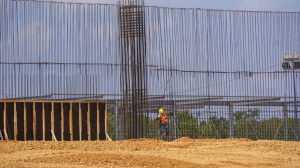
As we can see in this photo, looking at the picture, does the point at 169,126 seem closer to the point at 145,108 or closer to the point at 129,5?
the point at 145,108

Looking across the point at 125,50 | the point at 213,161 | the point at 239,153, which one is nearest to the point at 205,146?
the point at 239,153

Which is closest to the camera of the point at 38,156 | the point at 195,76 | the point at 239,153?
the point at 38,156

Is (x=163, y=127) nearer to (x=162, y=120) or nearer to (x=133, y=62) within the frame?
(x=162, y=120)

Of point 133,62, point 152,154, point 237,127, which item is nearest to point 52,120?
point 133,62

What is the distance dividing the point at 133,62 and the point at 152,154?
650 cm

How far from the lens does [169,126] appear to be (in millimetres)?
24516

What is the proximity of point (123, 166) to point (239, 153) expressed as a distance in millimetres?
4453

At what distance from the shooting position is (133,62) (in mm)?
22672

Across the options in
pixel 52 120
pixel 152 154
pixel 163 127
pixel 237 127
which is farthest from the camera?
pixel 237 127

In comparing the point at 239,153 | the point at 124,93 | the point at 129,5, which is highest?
the point at 129,5

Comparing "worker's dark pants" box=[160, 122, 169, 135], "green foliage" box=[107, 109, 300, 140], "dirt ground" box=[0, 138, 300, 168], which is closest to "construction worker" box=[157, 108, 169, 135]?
"worker's dark pants" box=[160, 122, 169, 135]

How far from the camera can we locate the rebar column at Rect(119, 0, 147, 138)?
22.6 metres

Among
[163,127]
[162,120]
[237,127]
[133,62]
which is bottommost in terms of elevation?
[237,127]

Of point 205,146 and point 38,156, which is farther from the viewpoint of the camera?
point 205,146
